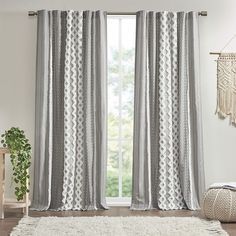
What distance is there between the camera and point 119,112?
6.31 metres

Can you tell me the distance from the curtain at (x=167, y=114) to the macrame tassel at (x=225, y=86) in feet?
0.92

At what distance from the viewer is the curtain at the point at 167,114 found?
596cm

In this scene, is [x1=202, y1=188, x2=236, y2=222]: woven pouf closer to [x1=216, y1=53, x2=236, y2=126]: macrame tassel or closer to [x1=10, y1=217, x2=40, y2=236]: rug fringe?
[x1=216, y1=53, x2=236, y2=126]: macrame tassel

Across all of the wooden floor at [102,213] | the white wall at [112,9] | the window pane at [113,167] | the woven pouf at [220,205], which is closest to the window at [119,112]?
the window pane at [113,167]

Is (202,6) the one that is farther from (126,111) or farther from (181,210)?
(181,210)

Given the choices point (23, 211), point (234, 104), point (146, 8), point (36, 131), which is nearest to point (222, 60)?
point (234, 104)

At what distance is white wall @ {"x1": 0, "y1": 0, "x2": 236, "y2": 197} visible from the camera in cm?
612

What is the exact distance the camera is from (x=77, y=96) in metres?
5.99

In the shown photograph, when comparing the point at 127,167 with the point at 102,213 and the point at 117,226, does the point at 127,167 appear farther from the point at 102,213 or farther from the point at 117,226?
the point at 117,226

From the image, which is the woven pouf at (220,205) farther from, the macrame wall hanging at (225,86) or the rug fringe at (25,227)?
the rug fringe at (25,227)

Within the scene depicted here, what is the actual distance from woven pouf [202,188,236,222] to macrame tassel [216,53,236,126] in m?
1.21

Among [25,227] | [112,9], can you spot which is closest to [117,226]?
[25,227]

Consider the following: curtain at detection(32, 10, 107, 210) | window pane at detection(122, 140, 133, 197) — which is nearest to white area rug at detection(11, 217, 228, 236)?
curtain at detection(32, 10, 107, 210)

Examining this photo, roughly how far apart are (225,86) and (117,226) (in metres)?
2.13
